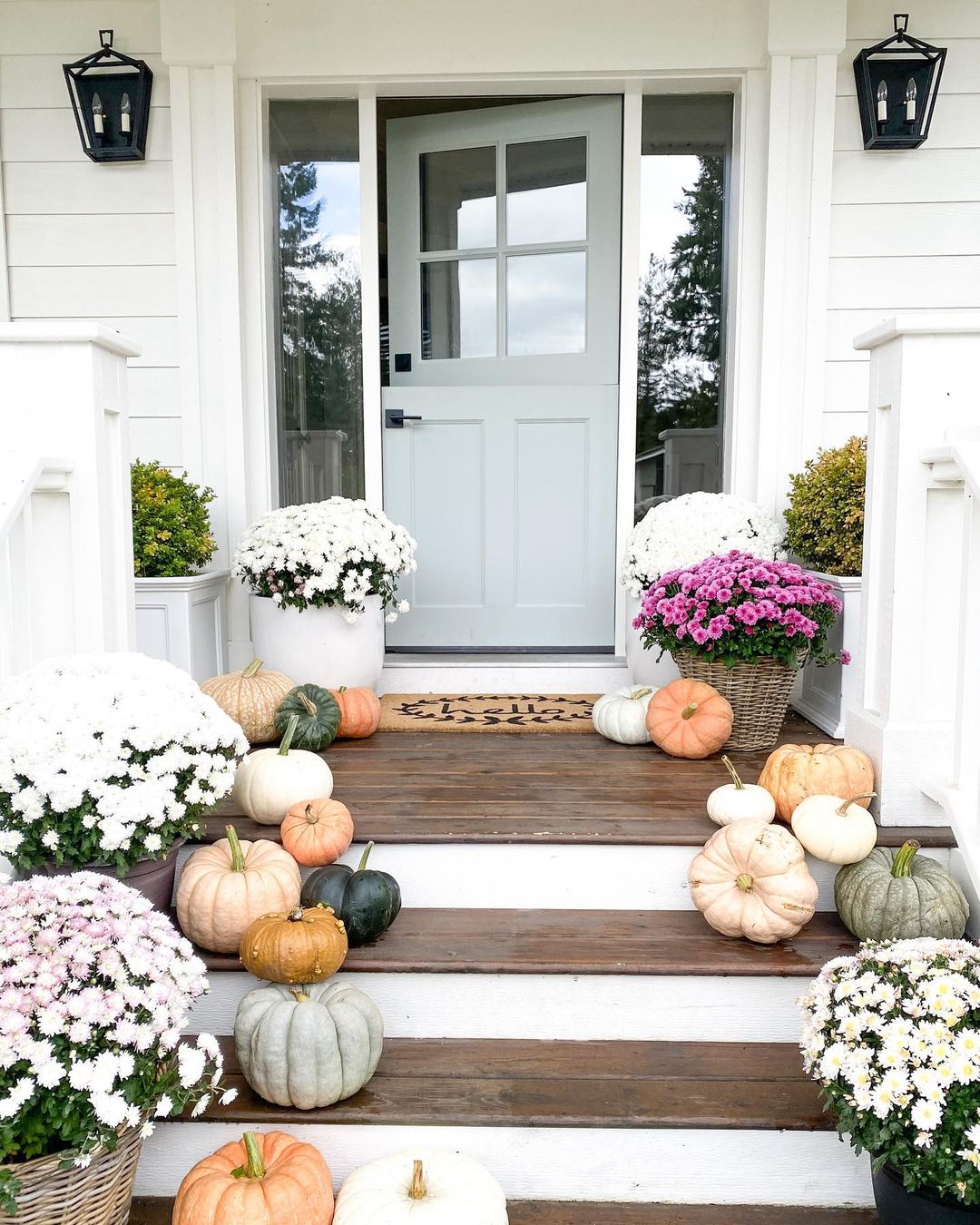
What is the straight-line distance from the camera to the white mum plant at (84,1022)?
133cm

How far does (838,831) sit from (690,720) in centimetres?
70

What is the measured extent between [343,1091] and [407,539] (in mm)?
1997

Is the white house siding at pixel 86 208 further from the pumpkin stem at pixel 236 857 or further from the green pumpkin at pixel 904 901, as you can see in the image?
the green pumpkin at pixel 904 901

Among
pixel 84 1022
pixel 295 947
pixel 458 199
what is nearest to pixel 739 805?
pixel 295 947

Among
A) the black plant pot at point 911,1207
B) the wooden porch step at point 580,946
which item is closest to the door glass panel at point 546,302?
the wooden porch step at point 580,946

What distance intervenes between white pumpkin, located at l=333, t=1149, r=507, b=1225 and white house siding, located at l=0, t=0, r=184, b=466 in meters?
2.67

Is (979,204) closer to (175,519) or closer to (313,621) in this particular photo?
(313,621)

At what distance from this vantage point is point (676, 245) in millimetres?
3771

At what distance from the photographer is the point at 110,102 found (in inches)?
134

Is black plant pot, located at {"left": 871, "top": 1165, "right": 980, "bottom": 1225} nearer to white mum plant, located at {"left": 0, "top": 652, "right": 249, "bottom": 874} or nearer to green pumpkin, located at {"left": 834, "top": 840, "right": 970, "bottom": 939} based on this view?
green pumpkin, located at {"left": 834, "top": 840, "right": 970, "bottom": 939}

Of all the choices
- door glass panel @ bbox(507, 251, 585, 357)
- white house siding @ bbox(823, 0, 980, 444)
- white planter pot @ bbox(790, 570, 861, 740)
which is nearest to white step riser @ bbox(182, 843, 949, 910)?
white planter pot @ bbox(790, 570, 861, 740)

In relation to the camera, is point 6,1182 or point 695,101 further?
point 695,101

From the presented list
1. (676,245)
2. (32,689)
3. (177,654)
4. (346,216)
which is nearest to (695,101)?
(676,245)

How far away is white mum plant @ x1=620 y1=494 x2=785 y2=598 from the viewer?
3160mm
